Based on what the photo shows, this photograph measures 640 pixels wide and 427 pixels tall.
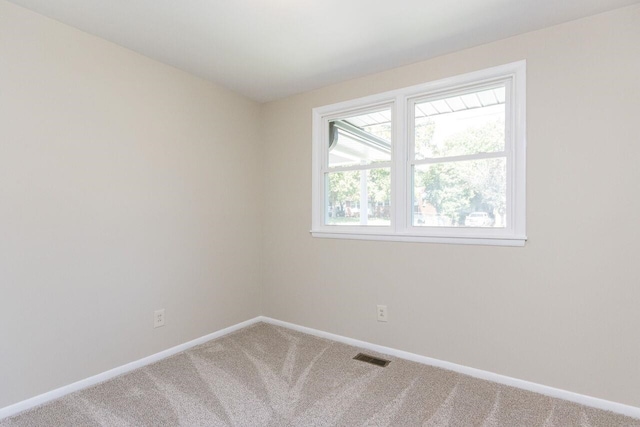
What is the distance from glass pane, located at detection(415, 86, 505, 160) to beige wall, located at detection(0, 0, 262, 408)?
73.1 inches

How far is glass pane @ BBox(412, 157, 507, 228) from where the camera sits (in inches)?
93.7

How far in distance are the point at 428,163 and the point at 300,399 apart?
1.96 metres

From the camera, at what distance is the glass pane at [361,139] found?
2914 mm

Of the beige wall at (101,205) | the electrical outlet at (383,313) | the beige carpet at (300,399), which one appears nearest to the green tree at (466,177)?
the electrical outlet at (383,313)

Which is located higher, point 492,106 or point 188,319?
point 492,106

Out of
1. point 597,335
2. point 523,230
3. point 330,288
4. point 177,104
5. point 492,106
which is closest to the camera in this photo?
point 597,335

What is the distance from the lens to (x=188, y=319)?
289cm

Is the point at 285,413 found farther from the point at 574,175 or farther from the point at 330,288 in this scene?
the point at 574,175

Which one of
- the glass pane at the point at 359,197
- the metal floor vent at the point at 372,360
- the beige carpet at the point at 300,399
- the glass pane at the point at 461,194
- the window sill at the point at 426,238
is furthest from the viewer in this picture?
the glass pane at the point at 359,197

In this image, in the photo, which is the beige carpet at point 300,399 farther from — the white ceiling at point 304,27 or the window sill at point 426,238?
the white ceiling at point 304,27

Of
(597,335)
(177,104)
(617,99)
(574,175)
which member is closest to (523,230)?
(574,175)

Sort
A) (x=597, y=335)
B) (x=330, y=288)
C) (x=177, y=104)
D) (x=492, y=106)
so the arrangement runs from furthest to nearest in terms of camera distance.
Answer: (x=330, y=288) → (x=177, y=104) → (x=492, y=106) → (x=597, y=335)

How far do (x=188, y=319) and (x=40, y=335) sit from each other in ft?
3.46

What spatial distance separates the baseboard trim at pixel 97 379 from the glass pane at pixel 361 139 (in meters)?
2.07
